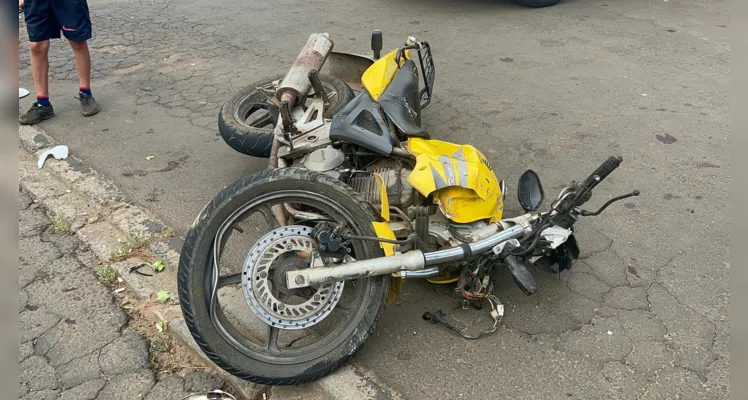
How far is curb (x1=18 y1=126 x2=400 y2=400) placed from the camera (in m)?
2.53

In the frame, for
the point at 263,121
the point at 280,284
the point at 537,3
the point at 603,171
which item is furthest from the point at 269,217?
the point at 537,3

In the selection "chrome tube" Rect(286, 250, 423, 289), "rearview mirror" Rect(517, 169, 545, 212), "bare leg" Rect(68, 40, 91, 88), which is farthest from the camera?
"bare leg" Rect(68, 40, 91, 88)

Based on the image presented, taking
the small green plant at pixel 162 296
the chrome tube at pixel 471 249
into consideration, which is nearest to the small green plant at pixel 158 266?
the small green plant at pixel 162 296

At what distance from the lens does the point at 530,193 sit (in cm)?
316

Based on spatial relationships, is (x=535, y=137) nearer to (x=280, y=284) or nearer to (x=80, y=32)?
(x=280, y=284)

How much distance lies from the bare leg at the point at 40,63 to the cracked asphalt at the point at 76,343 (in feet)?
7.51

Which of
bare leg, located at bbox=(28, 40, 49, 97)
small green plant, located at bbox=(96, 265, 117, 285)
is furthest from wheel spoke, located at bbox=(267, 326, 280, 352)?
bare leg, located at bbox=(28, 40, 49, 97)

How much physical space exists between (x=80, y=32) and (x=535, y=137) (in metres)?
4.31

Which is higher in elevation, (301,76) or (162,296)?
(301,76)

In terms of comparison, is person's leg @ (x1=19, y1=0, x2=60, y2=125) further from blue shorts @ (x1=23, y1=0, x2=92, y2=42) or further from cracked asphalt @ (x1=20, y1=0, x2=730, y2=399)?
cracked asphalt @ (x1=20, y1=0, x2=730, y2=399)

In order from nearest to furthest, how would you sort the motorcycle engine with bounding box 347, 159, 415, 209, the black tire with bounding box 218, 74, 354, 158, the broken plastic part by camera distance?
1. the motorcycle engine with bounding box 347, 159, 415, 209
2. the black tire with bounding box 218, 74, 354, 158
3. the broken plastic part

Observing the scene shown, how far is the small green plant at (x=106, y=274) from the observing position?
3.28 metres

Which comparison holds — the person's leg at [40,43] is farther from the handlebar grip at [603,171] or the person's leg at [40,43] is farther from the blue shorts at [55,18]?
the handlebar grip at [603,171]

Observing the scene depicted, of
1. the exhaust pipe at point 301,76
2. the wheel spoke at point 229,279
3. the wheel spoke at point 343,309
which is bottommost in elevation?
the wheel spoke at point 343,309
